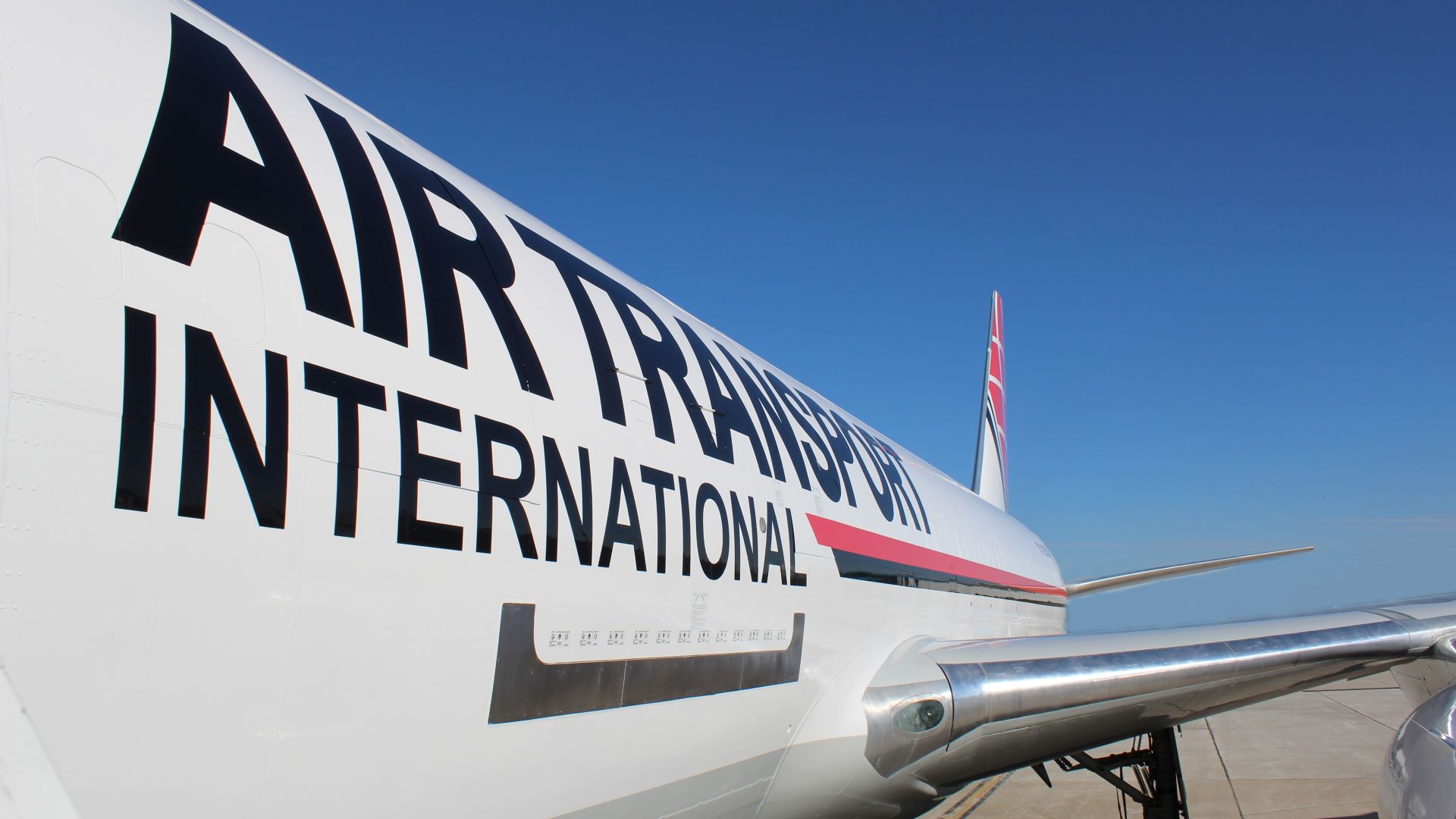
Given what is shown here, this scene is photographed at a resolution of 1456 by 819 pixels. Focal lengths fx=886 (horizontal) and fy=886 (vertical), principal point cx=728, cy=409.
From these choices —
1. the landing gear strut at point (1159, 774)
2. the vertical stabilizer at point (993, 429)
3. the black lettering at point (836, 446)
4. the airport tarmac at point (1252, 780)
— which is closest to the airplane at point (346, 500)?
the black lettering at point (836, 446)

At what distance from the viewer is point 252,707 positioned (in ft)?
6.15

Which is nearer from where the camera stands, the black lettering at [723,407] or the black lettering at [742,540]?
the black lettering at [742,540]

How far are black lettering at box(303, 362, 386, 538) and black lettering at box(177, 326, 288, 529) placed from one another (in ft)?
0.28

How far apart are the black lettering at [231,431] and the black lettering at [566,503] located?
35.5 inches

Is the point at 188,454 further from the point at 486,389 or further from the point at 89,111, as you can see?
the point at 486,389

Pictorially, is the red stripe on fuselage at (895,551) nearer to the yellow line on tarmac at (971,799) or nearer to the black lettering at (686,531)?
the black lettering at (686,531)

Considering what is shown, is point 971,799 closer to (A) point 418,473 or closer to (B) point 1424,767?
(B) point 1424,767

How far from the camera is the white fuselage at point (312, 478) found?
5.29 ft

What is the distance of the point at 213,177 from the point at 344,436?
2.16 ft

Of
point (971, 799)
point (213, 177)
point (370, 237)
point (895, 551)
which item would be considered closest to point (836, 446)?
point (895, 551)

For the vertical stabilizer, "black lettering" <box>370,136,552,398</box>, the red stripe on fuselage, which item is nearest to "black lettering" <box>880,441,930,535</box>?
the red stripe on fuselage

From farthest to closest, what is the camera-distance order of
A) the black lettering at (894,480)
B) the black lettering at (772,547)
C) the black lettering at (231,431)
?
the black lettering at (894,480) → the black lettering at (772,547) → the black lettering at (231,431)

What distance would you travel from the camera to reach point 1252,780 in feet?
38.8

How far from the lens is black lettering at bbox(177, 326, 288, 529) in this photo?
1.75 m
